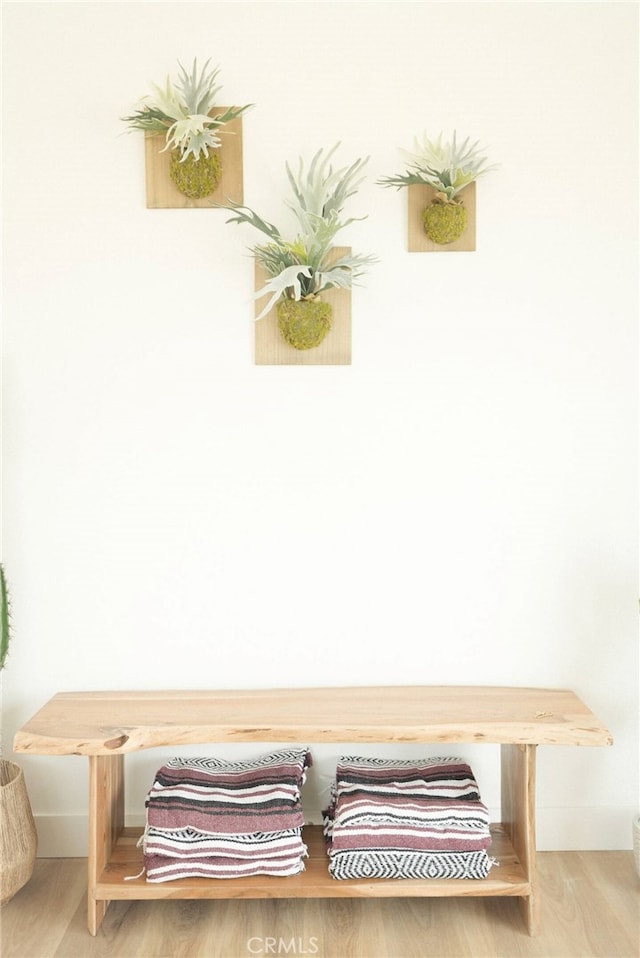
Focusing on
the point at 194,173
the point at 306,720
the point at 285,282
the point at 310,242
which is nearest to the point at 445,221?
the point at 310,242

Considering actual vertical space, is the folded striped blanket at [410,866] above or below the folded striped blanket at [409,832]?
below

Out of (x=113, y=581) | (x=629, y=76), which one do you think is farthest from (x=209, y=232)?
(x=629, y=76)

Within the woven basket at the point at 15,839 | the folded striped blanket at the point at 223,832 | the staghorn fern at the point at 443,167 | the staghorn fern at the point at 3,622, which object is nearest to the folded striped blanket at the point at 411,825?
the folded striped blanket at the point at 223,832

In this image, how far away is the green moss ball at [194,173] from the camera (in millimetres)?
2342

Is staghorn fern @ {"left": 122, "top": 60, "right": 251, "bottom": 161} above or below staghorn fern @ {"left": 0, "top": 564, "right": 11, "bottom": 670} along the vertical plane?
above

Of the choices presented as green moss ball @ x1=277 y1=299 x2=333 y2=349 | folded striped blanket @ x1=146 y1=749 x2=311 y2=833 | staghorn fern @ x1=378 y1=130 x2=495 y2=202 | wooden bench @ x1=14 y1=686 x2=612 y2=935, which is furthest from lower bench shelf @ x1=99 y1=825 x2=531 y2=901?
staghorn fern @ x1=378 y1=130 x2=495 y2=202

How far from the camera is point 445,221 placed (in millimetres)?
2338

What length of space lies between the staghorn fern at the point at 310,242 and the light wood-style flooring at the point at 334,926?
1.56m

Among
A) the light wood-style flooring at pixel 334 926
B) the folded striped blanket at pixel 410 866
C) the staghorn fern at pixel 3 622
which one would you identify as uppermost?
the staghorn fern at pixel 3 622

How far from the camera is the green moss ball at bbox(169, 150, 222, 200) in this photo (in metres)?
2.34

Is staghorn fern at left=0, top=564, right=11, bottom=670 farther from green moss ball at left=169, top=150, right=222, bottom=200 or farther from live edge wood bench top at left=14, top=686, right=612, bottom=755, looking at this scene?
green moss ball at left=169, top=150, right=222, bottom=200

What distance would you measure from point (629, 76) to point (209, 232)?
1270mm

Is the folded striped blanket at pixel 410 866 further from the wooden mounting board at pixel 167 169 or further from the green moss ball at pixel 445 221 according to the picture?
the wooden mounting board at pixel 167 169

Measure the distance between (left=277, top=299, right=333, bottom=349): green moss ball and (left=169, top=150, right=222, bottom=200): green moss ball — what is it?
389 millimetres
